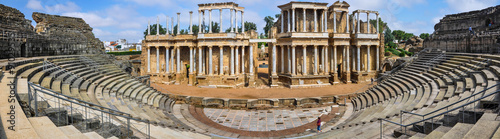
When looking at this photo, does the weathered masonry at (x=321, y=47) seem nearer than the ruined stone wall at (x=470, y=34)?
No

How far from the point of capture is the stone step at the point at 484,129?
7.88 m

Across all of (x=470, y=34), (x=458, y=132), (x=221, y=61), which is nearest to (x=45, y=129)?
(x=458, y=132)

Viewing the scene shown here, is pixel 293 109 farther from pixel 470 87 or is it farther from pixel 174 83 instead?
pixel 174 83

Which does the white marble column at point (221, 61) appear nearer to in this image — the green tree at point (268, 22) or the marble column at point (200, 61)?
the marble column at point (200, 61)

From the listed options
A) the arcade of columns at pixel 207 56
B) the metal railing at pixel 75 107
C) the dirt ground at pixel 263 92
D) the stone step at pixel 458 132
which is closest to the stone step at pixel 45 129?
the metal railing at pixel 75 107

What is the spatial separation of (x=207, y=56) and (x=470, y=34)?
28.1 meters

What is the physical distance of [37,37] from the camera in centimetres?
2384

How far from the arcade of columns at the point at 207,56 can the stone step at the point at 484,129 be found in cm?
2810

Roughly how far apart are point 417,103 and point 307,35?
66.0 feet

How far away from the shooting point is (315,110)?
24.0 metres

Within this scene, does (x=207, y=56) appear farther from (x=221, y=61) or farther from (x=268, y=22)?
(x=268, y=22)

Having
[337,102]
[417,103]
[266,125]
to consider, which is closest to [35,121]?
[266,125]

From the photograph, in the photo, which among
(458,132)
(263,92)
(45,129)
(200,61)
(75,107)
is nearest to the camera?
(45,129)

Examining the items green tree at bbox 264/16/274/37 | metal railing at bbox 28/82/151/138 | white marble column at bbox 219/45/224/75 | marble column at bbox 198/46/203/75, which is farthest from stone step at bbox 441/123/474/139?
green tree at bbox 264/16/274/37
